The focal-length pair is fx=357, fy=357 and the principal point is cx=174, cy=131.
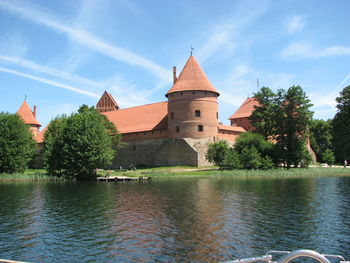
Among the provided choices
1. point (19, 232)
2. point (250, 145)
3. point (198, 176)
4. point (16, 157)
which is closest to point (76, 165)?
point (16, 157)

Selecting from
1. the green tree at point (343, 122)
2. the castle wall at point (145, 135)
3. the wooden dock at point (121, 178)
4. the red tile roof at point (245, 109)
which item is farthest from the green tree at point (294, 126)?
the red tile roof at point (245, 109)

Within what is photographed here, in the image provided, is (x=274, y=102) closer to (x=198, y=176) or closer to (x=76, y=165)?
(x=198, y=176)


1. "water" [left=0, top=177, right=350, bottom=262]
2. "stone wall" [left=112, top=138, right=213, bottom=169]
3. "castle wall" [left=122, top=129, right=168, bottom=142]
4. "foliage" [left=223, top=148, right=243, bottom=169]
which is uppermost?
"castle wall" [left=122, top=129, right=168, bottom=142]

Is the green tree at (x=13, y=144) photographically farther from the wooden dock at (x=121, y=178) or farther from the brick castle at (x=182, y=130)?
the brick castle at (x=182, y=130)

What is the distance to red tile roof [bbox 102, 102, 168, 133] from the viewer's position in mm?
47750

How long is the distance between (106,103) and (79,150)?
37194mm

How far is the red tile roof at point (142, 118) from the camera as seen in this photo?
47.8m

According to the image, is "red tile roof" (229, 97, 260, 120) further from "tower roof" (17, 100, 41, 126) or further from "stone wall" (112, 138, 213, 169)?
"tower roof" (17, 100, 41, 126)

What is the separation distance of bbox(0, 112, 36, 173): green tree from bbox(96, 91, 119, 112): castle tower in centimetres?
2981

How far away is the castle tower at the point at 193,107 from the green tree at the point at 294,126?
26.7 feet

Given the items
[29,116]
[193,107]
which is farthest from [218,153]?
[29,116]

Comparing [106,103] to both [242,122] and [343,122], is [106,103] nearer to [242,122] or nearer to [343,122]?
[242,122]

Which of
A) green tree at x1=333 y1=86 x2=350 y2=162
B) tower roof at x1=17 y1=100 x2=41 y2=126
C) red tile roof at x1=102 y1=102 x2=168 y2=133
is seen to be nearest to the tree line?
green tree at x1=333 y1=86 x2=350 y2=162

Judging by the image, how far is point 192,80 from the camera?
43.8 metres
